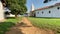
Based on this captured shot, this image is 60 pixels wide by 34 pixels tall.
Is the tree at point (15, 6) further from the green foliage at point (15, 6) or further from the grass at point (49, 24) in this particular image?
the grass at point (49, 24)

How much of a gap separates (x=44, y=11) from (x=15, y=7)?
1274cm

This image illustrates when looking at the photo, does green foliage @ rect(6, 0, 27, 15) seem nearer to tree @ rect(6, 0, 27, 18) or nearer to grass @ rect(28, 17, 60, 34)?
tree @ rect(6, 0, 27, 18)

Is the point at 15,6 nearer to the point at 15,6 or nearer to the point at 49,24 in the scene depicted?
the point at 15,6

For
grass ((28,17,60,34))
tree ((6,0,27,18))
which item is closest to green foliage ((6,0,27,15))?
tree ((6,0,27,18))

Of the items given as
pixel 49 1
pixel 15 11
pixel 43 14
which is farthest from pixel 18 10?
pixel 49 1

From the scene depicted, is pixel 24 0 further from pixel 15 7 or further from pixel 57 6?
pixel 57 6

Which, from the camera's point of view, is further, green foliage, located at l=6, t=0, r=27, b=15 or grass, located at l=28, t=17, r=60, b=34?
green foliage, located at l=6, t=0, r=27, b=15

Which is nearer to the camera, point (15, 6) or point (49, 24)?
point (49, 24)

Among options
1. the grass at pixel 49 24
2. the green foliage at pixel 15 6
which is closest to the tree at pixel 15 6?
the green foliage at pixel 15 6

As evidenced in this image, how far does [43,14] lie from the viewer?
41.8 metres

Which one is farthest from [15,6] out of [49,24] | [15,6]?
[49,24]

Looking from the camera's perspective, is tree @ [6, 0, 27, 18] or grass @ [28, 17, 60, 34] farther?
tree @ [6, 0, 27, 18]

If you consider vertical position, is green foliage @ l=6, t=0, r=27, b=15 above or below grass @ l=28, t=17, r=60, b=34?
above

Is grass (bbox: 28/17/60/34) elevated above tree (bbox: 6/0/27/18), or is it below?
below
